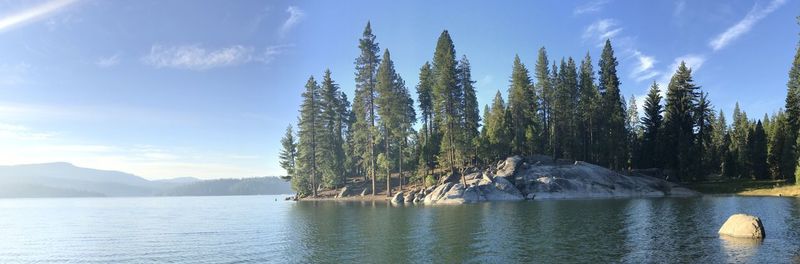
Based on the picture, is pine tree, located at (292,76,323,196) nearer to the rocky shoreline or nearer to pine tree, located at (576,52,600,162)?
the rocky shoreline

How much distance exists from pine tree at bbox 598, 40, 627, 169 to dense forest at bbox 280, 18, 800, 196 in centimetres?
25

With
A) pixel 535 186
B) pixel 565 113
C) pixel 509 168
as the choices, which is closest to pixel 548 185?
pixel 535 186

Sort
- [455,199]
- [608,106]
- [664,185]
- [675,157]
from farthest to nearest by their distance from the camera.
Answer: [608,106]
[675,157]
[664,185]
[455,199]

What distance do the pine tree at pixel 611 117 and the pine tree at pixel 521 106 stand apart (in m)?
15.3

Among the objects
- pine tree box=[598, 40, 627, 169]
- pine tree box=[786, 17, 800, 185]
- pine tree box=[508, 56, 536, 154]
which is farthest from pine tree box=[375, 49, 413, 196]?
pine tree box=[786, 17, 800, 185]

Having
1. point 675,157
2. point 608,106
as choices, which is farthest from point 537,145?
point 675,157

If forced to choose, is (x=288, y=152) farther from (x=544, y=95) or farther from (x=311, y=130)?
(x=544, y=95)

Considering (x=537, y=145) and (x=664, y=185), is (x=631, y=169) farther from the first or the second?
(x=537, y=145)

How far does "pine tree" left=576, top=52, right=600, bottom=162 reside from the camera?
100062 mm

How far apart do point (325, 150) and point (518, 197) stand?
41763 mm

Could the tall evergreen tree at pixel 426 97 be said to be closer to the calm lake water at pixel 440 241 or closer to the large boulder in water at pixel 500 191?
the large boulder in water at pixel 500 191

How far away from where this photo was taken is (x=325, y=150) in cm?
9756

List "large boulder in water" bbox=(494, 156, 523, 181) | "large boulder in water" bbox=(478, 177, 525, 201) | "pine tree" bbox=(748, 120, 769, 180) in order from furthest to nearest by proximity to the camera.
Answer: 1. "pine tree" bbox=(748, 120, 769, 180)
2. "large boulder in water" bbox=(494, 156, 523, 181)
3. "large boulder in water" bbox=(478, 177, 525, 201)

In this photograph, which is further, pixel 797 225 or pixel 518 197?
pixel 518 197
